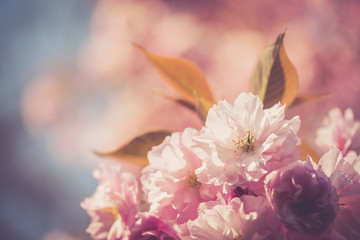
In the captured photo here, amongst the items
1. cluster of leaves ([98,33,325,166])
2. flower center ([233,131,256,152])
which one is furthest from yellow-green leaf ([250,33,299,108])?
flower center ([233,131,256,152])

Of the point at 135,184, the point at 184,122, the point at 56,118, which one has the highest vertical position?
the point at 135,184

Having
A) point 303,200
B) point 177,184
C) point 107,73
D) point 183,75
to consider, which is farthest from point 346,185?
point 107,73

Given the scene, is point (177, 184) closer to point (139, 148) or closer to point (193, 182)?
point (193, 182)

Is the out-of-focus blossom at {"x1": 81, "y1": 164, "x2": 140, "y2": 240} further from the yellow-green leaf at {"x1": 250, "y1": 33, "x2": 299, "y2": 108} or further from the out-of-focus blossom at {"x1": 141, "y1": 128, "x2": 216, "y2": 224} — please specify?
the yellow-green leaf at {"x1": 250, "y1": 33, "x2": 299, "y2": 108}

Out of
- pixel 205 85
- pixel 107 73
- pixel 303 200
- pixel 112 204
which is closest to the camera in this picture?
pixel 303 200

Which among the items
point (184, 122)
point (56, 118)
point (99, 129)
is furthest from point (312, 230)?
point (56, 118)

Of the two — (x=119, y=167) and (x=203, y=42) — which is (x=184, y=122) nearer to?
(x=203, y=42)
